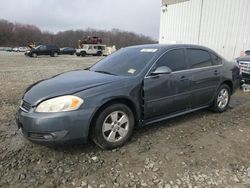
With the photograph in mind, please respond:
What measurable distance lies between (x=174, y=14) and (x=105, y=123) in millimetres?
20788

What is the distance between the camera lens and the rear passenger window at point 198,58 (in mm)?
4840

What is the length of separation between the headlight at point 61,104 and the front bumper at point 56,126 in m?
0.06

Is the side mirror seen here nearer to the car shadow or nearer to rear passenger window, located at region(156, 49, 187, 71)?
rear passenger window, located at region(156, 49, 187, 71)

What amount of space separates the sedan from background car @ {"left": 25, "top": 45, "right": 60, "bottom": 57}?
29.6m

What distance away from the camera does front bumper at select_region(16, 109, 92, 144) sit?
3246 mm

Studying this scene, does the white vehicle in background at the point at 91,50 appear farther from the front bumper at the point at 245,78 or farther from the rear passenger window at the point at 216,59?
the rear passenger window at the point at 216,59

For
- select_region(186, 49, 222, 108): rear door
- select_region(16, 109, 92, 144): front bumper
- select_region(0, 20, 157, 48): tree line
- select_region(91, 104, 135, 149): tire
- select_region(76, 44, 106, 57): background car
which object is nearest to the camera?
select_region(16, 109, 92, 144): front bumper

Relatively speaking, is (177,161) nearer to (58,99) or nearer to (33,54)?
(58,99)

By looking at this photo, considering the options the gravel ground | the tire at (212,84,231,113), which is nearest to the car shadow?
the gravel ground

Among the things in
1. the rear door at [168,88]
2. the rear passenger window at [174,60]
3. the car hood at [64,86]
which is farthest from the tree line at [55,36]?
the car hood at [64,86]

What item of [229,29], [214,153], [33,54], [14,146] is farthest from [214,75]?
[33,54]

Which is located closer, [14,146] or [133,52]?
[14,146]

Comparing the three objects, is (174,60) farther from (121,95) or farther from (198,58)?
(121,95)

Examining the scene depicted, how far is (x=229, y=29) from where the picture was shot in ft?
55.9
